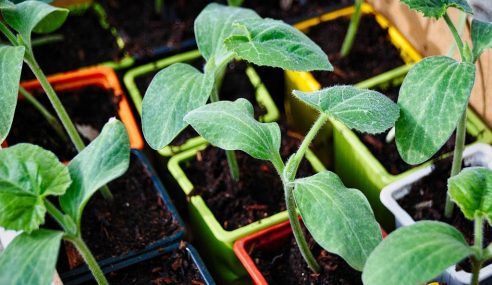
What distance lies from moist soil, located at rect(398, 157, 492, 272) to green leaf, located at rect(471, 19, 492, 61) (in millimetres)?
297

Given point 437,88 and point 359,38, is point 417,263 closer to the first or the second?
point 437,88

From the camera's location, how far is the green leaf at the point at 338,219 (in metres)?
0.84

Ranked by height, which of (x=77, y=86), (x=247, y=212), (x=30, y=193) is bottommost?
(x=247, y=212)

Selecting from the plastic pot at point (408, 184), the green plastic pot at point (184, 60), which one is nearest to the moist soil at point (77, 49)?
the green plastic pot at point (184, 60)

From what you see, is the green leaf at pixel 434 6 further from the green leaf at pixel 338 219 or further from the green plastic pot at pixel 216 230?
the green plastic pot at pixel 216 230

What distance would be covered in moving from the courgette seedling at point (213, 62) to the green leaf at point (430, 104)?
13 centimetres

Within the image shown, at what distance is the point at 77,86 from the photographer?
5.05ft

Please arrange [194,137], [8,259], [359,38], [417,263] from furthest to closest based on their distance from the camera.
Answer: [359,38] < [194,137] < [8,259] < [417,263]

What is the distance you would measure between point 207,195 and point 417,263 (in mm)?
616

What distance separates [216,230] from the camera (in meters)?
1.21

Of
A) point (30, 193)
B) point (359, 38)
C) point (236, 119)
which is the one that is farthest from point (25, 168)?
point (359, 38)

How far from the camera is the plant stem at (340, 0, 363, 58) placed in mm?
1461

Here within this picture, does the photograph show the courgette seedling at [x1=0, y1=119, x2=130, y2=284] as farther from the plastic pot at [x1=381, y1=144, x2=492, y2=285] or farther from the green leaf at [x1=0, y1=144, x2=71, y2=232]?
the plastic pot at [x1=381, y1=144, x2=492, y2=285]

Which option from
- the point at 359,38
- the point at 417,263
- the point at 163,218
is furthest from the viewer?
the point at 359,38
